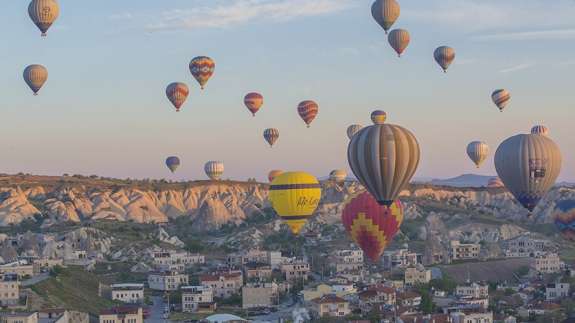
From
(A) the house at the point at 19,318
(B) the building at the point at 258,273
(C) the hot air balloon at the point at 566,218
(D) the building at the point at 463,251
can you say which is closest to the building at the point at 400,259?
(D) the building at the point at 463,251

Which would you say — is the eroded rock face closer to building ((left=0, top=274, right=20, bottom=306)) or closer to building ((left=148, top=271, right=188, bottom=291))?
building ((left=148, top=271, right=188, bottom=291))

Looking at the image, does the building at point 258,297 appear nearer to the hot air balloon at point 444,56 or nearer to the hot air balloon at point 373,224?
A: the hot air balloon at point 373,224

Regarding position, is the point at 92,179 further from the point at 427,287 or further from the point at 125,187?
the point at 427,287

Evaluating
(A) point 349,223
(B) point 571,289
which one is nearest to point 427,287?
(B) point 571,289

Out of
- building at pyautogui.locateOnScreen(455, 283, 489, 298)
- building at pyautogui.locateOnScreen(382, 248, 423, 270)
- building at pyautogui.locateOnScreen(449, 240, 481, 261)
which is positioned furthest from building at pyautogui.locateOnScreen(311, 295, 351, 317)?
building at pyautogui.locateOnScreen(449, 240, 481, 261)

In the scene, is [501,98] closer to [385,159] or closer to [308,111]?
[308,111]

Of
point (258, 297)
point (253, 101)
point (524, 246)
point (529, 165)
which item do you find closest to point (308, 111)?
point (253, 101)
